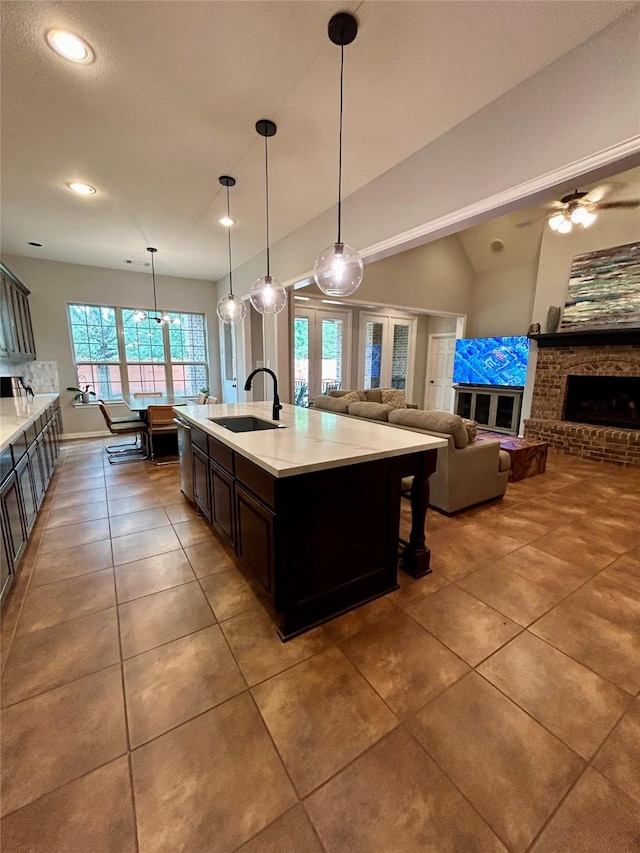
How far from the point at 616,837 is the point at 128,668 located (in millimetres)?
1786

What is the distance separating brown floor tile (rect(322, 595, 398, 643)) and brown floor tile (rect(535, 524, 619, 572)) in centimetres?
136

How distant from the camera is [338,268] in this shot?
2.17m

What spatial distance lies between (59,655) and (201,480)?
128cm

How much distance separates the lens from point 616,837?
98 centimetres

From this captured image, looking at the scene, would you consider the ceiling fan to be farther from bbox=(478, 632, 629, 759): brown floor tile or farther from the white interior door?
bbox=(478, 632, 629, 759): brown floor tile

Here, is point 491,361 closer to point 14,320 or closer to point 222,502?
point 222,502

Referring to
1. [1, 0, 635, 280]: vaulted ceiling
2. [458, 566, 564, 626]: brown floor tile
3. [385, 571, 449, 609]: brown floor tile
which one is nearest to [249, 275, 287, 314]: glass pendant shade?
[1, 0, 635, 280]: vaulted ceiling

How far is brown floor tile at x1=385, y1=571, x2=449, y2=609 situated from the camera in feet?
6.44

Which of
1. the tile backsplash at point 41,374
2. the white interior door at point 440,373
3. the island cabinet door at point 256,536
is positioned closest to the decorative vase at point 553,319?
the white interior door at point 440,373

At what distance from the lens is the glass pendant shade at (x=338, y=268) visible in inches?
84.4

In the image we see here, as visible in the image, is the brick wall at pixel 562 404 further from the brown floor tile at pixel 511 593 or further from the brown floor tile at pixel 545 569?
the brown floor tile at pixel 511 593

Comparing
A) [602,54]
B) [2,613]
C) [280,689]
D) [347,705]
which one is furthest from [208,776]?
[602,54]

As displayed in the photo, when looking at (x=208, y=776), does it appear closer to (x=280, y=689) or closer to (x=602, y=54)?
(x=280, y=689)

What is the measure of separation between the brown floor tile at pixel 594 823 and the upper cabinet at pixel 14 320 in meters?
5.33
